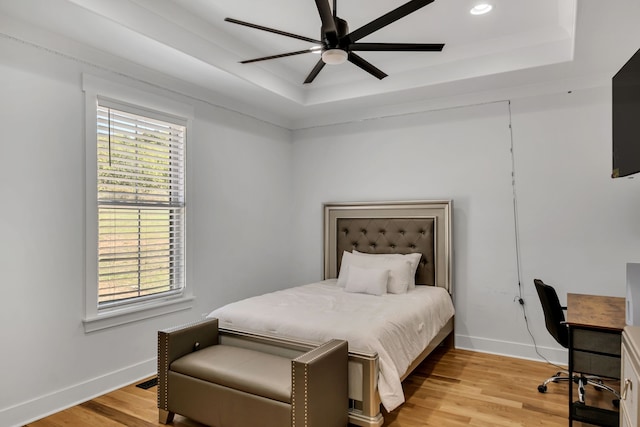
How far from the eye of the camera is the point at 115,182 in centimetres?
310

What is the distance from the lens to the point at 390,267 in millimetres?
3715

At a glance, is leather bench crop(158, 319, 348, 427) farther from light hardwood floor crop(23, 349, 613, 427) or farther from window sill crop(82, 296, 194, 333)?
window sill crop(82, 296, 194, 333)

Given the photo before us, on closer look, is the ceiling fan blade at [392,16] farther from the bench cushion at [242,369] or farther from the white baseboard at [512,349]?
the white baseboard at [512,349]

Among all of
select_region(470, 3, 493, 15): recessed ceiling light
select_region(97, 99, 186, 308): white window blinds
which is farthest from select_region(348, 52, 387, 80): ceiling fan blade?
select_region(97, 99, 186, 308): white window blinds

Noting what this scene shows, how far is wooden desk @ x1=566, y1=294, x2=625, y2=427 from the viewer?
2.03m

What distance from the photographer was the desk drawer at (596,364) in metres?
2.04

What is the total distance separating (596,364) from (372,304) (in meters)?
1.44

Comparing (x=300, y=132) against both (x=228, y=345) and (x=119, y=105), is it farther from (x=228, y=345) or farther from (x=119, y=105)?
(x=228, y=345)

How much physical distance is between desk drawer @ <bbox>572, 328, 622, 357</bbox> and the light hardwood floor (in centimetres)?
74

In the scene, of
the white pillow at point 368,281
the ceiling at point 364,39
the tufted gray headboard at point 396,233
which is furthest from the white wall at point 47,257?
the tufted gray headboard at point 396,233

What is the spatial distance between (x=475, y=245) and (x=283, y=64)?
2614mm

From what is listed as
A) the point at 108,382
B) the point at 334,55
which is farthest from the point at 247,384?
the point at 334,55

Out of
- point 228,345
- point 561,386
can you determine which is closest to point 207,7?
point 228,345

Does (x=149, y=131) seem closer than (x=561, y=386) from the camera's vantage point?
No
